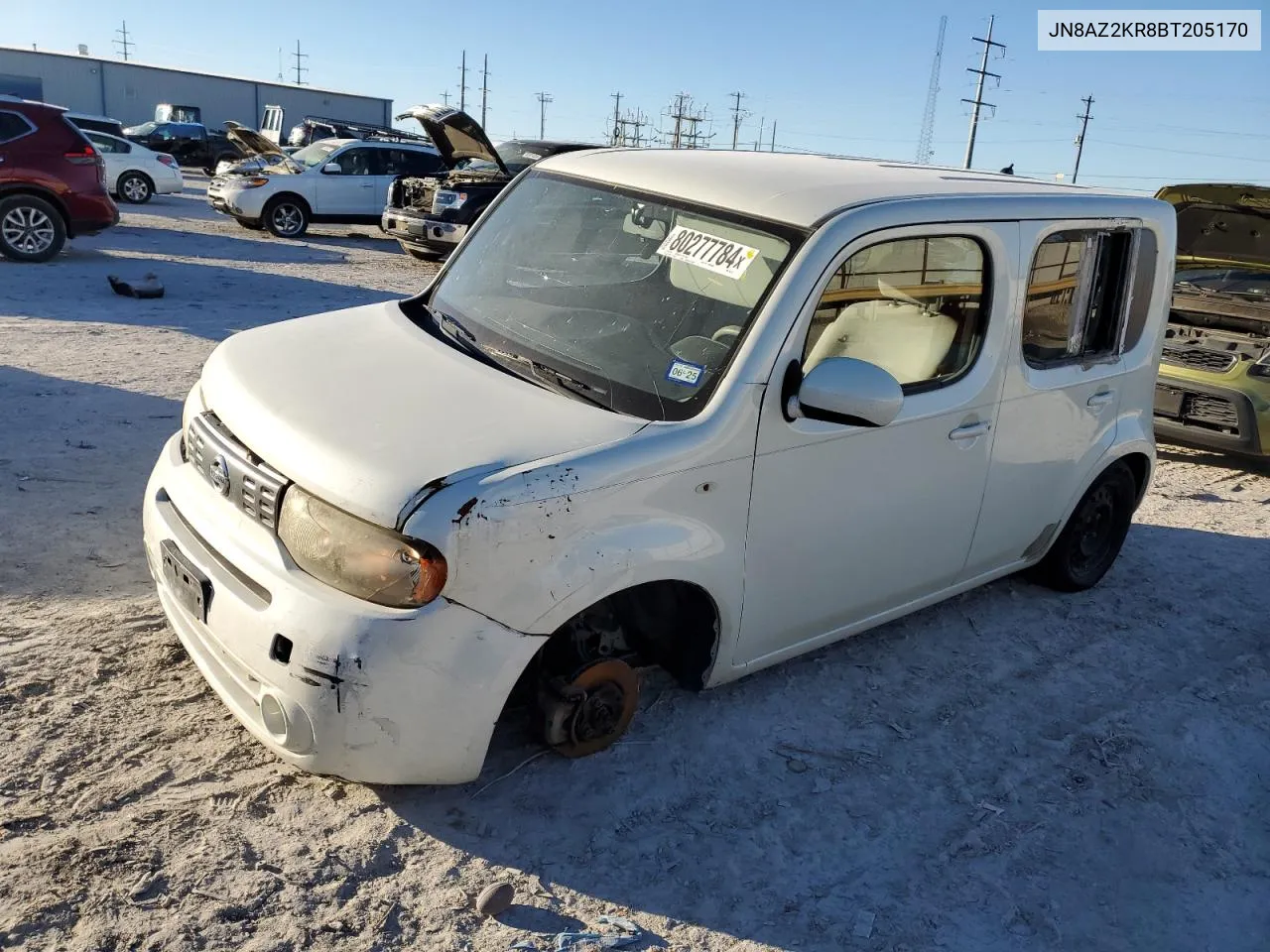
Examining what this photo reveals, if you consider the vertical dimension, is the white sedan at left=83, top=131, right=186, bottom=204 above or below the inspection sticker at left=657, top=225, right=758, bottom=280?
below

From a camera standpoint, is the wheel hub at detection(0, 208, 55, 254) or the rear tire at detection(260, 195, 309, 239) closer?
the wheel hub at detection(0, 208, 55, 254)

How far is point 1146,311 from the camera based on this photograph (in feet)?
15.4

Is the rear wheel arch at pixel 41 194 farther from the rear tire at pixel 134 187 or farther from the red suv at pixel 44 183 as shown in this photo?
the rear tire at pixel 134 187

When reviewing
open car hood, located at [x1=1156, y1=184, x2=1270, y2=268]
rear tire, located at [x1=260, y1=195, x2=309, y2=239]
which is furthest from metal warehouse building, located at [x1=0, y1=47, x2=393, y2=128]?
open car hood, located at [x1=1156, y1=184, x2=1270, y2=268]

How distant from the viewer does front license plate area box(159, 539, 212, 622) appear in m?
2.90

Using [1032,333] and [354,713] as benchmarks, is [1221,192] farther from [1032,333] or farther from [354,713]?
[354,713]

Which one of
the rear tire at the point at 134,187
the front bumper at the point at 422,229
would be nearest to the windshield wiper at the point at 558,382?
the front bumper at the point at 422,229

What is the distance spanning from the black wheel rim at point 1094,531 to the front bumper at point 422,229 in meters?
10.6

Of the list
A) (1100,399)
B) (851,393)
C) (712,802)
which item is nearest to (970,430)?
(851,393)

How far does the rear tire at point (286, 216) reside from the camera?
16969mm

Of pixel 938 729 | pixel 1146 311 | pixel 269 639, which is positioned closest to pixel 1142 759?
pixel 938 729

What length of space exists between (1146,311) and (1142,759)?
213cm

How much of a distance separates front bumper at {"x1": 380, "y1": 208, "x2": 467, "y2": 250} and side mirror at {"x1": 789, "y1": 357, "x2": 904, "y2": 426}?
11.5 metres

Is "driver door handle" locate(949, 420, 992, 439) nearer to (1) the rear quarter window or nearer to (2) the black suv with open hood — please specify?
(2) the black suv with open hood
